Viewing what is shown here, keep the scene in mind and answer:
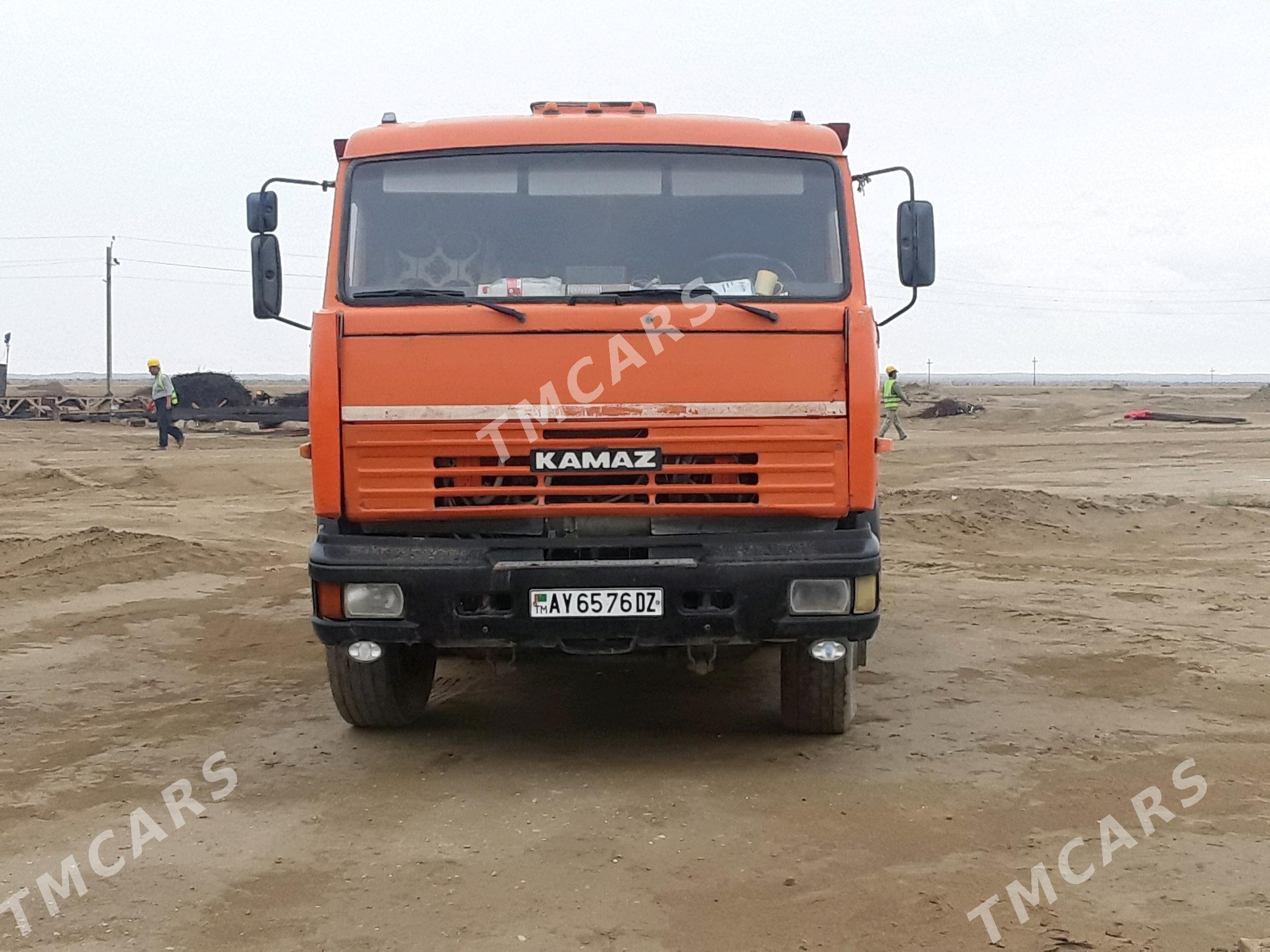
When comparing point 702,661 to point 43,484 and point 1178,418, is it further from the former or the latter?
point 1178,418

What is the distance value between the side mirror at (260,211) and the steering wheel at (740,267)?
2.06m

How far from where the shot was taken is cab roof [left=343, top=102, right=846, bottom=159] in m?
5.70

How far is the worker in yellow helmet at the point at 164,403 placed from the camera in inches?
918

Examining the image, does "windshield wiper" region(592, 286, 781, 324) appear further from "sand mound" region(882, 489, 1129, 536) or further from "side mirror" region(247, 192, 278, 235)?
"sand mound" region(882, 489, 1129, 536)

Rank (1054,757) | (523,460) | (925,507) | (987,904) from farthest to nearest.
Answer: (925,507) < (1054,757) < (523,460) < (987,904)

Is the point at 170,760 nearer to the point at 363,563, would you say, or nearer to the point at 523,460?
the point at 363,563

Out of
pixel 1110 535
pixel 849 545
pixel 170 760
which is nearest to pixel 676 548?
pixel 849 545

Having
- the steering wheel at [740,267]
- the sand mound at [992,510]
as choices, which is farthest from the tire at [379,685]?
the sand mound at [992,510]

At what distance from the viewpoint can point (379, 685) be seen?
5801 millimetres

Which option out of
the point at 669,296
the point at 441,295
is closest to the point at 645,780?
the point at 669,296

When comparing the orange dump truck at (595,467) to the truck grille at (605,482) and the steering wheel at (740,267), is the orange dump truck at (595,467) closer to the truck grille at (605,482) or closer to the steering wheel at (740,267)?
the truck grille at (605,482)

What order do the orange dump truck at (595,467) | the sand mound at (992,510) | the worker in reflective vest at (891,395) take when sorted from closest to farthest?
the orange dump truck at (595,467), the sand mound at (992,510), the worker in reflective vest at (891,395)

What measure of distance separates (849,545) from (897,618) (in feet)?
13.0

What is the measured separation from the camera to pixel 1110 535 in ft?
43.4
